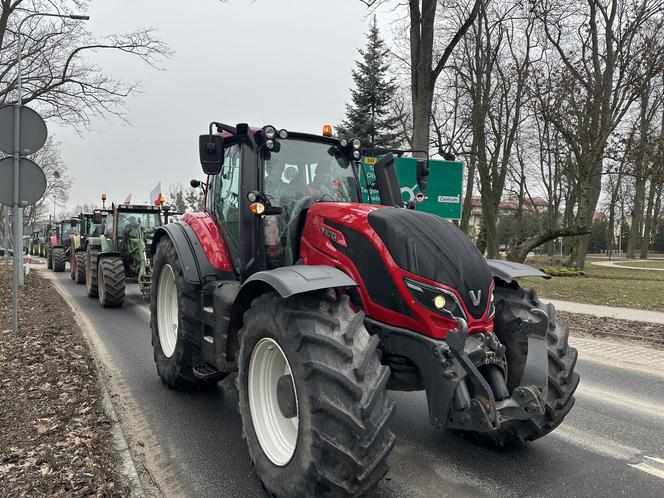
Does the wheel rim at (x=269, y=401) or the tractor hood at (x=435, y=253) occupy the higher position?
the tractor hood at (x=435, y=253)

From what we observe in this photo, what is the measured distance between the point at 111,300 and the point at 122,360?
499cm

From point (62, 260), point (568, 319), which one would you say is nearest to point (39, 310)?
point (568, 319)

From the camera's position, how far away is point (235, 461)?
3.61 metres

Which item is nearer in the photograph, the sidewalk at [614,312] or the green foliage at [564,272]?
the sidewalk at [614,312]

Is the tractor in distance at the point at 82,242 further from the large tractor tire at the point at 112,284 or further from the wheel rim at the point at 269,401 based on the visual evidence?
the wheel rim at the point at 269,401

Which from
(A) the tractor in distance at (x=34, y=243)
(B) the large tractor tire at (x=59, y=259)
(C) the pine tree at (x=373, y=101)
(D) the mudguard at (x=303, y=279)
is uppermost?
(C) the pine tree at (x=373, y=101)

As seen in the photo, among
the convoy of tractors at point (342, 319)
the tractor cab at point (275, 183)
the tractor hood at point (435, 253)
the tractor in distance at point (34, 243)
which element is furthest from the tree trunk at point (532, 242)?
the tractor in distance at point (34, 243)

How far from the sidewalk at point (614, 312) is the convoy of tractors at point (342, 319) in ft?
25.7

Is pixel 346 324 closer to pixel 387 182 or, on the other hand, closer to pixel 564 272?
pixel 387 182

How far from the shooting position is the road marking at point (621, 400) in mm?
4840

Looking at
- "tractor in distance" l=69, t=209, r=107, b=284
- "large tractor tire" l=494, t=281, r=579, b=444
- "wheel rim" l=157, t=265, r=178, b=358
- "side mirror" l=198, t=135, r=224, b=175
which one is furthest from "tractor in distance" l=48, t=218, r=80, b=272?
"large tractor tire" l=494, t=281, r=579, b=444

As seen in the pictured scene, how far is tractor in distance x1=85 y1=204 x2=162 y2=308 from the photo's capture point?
36.2 ft

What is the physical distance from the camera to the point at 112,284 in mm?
10984

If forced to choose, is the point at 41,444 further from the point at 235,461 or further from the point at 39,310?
the point at 39,310
